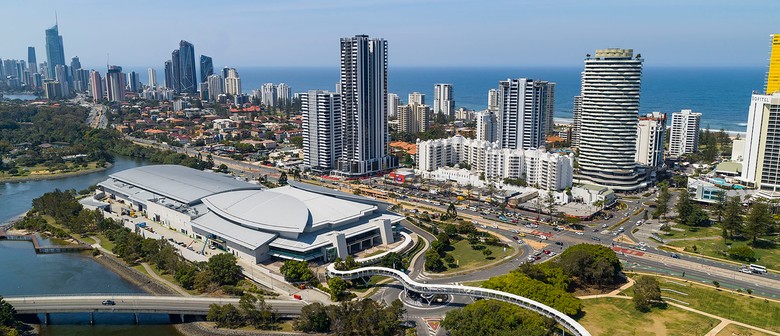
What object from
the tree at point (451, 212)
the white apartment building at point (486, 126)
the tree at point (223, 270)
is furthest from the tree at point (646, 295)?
the white apartment building at point (486, 126)

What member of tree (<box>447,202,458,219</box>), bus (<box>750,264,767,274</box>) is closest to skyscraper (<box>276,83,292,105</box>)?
tree (<box>447,202,458,219</box>)

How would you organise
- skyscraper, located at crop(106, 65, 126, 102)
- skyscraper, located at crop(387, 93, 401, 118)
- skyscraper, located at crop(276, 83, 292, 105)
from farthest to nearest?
skyscraper, located at crop(106, 65, 126, 102) → skyscraper, located at crop(276, 83, 292, 105) → skyscraper, located at crop(387, 93, 401, 118)

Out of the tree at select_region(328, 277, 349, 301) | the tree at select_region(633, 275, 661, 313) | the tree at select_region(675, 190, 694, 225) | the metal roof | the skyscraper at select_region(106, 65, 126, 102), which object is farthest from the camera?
the skyscraper at select_region(106, 65, 126, 102)

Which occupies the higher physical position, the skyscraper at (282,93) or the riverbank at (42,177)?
the skyscraper at (282,93)

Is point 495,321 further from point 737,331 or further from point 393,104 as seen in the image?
point 393,104

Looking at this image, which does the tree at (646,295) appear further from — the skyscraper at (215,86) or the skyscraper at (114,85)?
the skyscraper at (114,85)

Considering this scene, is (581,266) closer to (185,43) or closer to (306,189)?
(306,189)

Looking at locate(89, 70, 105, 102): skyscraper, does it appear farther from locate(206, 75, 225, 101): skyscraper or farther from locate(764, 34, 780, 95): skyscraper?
locate(764, 34, 780, 95): skyscraper
